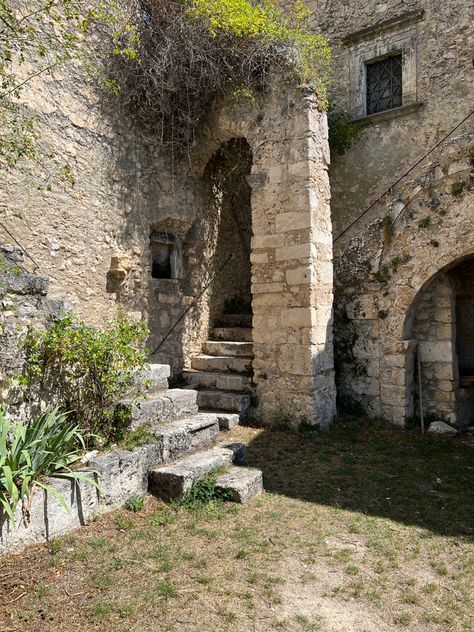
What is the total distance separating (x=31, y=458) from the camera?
3.43m

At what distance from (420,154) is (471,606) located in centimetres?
875

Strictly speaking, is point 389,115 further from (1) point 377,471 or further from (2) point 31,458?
(2) point 31,458

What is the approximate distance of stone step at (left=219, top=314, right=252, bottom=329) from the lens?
27.6ft

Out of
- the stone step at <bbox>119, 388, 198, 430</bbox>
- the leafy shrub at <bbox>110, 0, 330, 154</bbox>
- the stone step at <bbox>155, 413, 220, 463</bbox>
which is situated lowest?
the stone step at <bbox>155, 413, 220, 463</bbox>

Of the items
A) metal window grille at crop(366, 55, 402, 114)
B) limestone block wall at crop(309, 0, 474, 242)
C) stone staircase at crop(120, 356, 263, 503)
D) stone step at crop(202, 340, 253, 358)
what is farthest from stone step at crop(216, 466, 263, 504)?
metal window grille at crop(366, 55, 402, 114)

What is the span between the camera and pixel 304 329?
252 inches

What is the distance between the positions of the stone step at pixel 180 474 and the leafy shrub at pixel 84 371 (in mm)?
531

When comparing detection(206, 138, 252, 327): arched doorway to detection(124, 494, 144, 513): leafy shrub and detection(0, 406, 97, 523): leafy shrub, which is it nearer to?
detection(124, 494, 144, 513): leafy shrub

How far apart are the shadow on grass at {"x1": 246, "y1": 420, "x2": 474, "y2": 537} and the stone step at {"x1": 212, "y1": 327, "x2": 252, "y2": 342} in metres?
1.99

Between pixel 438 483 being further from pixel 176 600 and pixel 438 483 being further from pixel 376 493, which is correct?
pixel 176 600

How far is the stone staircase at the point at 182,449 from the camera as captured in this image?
418cm

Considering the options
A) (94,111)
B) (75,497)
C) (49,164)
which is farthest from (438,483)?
(94,111)

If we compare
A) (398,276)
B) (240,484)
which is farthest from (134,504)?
(398,276)

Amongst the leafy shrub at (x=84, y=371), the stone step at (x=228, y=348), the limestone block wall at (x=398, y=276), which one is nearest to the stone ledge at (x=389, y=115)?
the limestone block wall at (x=398, y=276)
